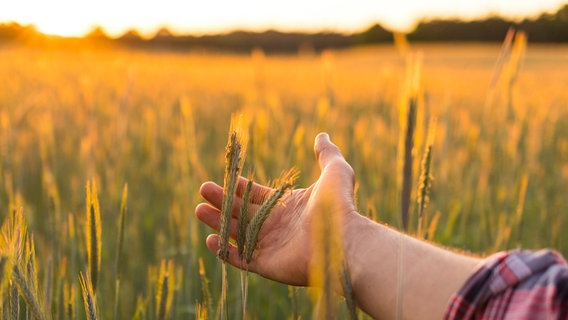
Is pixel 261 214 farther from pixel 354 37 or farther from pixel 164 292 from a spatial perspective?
pixel 354 37

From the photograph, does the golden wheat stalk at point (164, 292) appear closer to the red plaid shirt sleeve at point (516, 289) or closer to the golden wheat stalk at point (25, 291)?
the golden wheat stalk at point (25, 291)

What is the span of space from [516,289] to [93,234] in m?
0.52

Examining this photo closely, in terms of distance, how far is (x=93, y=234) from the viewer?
807 millimetres

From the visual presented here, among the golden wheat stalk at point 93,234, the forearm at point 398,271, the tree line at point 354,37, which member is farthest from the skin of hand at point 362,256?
the tree line at point 354,37

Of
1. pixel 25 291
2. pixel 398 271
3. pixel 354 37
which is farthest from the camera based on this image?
pixel 354 37

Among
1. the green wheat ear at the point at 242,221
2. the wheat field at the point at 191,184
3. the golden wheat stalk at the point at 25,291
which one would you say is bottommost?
the wheat field at the point at 191,184

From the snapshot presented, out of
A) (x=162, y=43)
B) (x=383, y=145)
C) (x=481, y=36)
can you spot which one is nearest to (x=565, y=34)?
(x=481, y=36)

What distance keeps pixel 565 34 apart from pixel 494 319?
41840 millimetres

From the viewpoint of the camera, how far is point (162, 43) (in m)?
40.9

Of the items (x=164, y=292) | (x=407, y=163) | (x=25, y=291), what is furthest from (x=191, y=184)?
(x=25, y=291)

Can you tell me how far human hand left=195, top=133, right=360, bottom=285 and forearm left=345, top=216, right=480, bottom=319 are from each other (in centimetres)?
4

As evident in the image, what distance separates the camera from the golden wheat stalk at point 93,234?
796 millimetres

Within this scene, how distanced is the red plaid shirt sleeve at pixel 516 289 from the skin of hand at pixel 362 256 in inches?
1.5

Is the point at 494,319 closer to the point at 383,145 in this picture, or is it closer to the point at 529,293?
the point at 529,293
